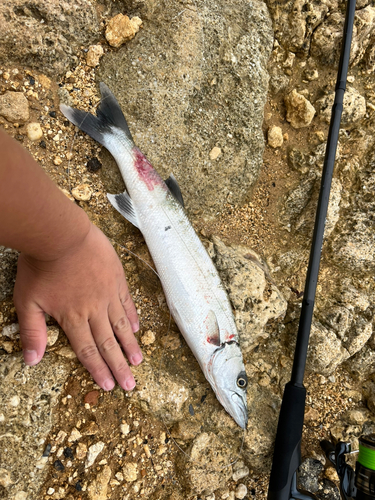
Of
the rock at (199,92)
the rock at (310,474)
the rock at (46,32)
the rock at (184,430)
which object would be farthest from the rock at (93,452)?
the rock at (46,32)

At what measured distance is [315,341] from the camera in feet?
8.10

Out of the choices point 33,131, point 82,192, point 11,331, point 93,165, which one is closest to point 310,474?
point 11,331

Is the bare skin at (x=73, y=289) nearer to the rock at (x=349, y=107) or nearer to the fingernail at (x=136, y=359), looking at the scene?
the fingernail at (x=136, y=359)

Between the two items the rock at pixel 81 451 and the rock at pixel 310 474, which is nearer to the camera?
the rock at pixel 81 451

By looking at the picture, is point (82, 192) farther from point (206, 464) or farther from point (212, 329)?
point (206, 464)

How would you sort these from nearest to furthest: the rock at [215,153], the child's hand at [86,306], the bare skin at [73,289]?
the bare skin at [73,289] → the child's hand at [86,306] → the rock at [215,153]

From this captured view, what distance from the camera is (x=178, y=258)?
230 cm

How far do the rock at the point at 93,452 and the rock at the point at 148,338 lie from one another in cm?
64

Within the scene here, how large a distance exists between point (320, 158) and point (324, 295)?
3.69ft

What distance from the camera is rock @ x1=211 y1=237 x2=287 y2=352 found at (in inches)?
90.1

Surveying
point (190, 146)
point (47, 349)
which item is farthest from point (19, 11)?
point (47, 349)

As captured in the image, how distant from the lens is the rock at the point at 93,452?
6.46 feet

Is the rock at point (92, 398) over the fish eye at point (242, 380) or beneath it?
beneath

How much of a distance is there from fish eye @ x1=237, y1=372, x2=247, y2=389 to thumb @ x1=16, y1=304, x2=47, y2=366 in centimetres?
126
